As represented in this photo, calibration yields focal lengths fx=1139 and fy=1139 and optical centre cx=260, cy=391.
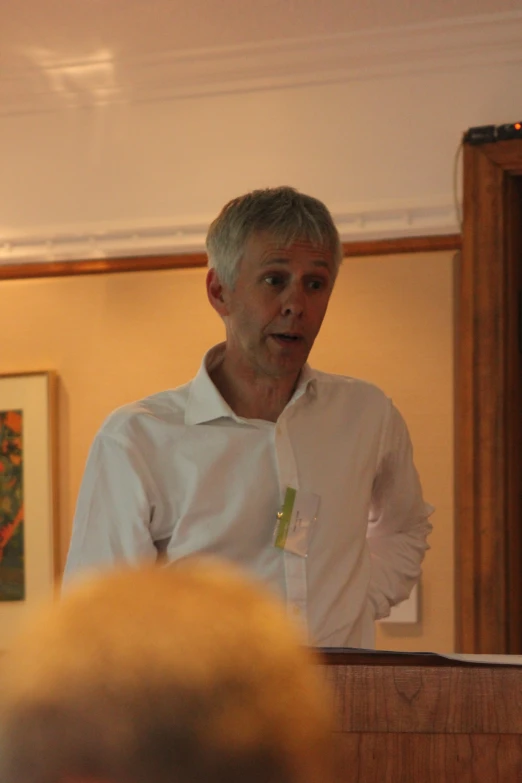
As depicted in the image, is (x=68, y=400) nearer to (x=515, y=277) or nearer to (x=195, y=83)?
(x=195, y=83)

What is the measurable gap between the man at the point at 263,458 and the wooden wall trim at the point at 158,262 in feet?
4.82

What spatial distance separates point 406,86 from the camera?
374cm

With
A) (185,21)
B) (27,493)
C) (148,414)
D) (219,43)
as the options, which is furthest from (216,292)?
(27,493)

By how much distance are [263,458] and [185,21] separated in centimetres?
191

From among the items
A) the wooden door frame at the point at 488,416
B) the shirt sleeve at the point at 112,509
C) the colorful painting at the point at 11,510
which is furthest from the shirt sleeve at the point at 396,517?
the colorful painting at the point at 11,510

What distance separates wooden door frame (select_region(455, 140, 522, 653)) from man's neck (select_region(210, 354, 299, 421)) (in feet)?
4.69

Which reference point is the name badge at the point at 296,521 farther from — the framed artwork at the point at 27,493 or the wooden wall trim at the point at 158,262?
the framed artwork at the point at 27,493

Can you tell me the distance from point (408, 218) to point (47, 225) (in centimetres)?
128

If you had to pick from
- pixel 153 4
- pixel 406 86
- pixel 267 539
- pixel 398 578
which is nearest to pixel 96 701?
pixel 267 539

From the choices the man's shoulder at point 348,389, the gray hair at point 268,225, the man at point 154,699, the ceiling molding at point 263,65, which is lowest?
the man at point 154,699

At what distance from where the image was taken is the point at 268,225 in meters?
2.17

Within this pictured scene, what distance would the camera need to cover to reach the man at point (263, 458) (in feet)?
6.91

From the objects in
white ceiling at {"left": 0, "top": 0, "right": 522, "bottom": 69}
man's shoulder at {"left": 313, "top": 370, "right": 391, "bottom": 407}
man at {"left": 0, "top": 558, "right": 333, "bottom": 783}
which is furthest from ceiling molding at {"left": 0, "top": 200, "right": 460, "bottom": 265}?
man at {"left": 0, "top": 558, "right": 333, "bottom": 783}

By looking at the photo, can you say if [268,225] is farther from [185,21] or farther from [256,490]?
[185,21]
